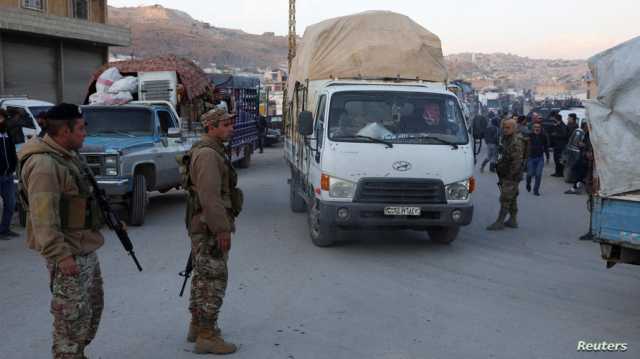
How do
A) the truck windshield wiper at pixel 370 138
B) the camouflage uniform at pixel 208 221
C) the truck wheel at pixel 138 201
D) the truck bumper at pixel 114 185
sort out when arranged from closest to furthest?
1. the camouflage uniform at pixel 208 221
2. the truck windshield wiper at pixel 370 138
3. the truck bumper at pixel 114 185
4. the truck wheel at pixel 138 201

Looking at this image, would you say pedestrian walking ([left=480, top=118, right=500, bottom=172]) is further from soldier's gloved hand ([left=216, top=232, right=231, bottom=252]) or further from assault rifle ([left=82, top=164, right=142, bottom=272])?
assault rifle ([left=82, top=164, right=142, bottom=272])

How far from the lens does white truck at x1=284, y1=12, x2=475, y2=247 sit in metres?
8.30

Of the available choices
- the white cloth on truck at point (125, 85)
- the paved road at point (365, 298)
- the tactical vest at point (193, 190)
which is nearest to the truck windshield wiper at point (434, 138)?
the paved road at point (365, 298)

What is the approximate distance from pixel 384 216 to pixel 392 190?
335 mm

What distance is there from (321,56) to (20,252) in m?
5.32

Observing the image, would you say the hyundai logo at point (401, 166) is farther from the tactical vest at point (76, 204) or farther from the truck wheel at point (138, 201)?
the tactical vest at point (76, 204)

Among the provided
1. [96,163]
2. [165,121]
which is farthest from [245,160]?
[96,163]

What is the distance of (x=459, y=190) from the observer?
334 inches

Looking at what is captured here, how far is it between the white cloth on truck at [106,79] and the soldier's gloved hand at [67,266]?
1112cm

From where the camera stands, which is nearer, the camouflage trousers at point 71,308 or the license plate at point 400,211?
the camouflage trousers at point 71,308

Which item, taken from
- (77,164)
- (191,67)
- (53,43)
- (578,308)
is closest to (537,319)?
(578,308)

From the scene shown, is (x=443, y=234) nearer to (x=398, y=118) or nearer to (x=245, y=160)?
(x=398, y=118)

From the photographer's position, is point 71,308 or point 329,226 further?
point 329,226

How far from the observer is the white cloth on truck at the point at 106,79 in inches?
566
